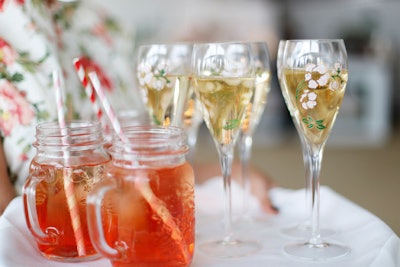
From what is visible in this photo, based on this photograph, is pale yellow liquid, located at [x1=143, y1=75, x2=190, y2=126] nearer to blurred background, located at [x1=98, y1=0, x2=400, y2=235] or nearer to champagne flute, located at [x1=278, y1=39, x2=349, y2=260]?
champagne flute, located at [x1=278, y1=39, x2=349, y2=260]

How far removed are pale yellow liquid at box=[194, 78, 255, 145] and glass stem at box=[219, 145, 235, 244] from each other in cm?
3

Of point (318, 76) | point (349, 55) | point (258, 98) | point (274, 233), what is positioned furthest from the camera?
point (349, 55)

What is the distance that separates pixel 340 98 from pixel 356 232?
0.73 feet

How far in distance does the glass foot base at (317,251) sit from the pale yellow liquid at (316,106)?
16cm

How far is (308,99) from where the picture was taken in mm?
841

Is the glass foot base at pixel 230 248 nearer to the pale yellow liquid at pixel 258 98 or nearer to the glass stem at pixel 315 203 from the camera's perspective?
the glass stem at pixel 315 203

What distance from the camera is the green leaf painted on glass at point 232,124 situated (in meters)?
0.92

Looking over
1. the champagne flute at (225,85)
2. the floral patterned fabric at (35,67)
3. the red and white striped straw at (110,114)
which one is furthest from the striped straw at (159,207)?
the floral patterned fabric at (35,67)

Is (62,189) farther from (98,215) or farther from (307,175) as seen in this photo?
(307,175)

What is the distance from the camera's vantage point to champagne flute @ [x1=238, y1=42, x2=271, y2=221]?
1.06 meters

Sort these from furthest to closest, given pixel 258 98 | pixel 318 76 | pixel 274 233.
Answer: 1. pixel 258 98
2. pixel 274 233
3. pixel 318 76

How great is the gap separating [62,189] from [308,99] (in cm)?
37

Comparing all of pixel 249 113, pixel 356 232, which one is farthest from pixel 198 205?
pixel 356 232

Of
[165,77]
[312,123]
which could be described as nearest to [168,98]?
[165,77]
